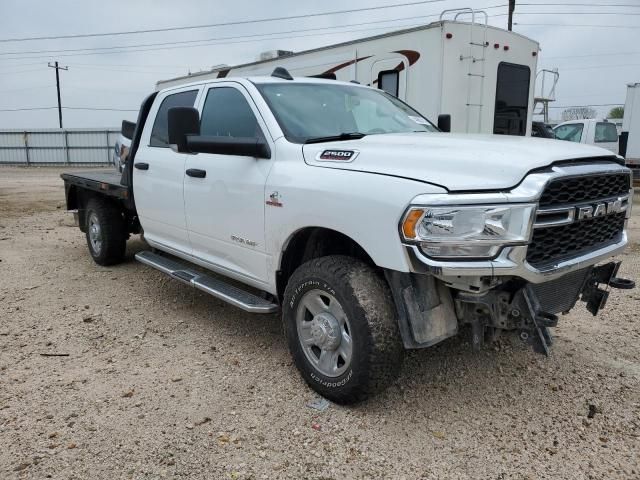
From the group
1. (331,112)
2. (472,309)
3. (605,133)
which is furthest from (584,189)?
(605,133)

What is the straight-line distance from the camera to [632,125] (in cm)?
1630

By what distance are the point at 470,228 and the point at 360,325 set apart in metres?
0.80

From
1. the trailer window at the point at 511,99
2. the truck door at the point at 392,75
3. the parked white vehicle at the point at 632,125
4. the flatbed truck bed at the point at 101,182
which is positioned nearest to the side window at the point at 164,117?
the flatbed truck bed at the point at 101,182

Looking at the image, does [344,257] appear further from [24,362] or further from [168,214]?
[24,362]

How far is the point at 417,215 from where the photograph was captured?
2621mm

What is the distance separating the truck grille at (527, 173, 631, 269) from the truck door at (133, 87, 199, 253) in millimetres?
2836

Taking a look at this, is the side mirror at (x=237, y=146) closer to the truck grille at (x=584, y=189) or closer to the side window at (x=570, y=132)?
the truck grille at (x=584, y=189)

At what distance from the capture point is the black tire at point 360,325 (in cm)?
294

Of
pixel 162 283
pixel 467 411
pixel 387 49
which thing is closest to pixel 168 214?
pixel 162 283

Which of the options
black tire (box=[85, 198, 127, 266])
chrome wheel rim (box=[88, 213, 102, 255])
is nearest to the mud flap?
black tire (box=[85, 198, 127, 266])

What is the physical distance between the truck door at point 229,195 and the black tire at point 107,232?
2240 mm

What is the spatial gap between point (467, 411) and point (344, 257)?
45.6 inches

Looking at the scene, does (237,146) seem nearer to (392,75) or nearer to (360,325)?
(360,325)

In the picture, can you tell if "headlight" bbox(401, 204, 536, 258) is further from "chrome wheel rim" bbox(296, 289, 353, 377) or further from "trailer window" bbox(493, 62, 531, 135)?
"trailer window" bbox(493, 62, 531, 135)
